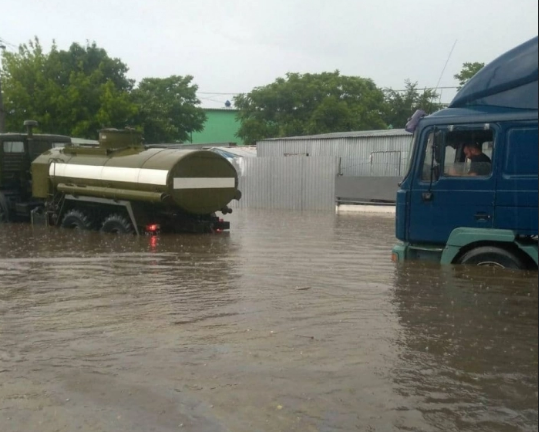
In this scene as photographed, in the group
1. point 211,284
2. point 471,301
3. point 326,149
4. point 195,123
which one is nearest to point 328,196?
point 326,149

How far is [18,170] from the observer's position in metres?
20.2

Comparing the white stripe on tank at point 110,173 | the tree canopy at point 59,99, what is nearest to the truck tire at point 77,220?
the white stripe on tank at point 110,173

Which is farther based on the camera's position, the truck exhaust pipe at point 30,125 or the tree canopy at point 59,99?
the tree canopy at point 59,99

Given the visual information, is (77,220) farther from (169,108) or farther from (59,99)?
(169,108)

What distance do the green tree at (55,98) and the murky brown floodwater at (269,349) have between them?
27.9 meters

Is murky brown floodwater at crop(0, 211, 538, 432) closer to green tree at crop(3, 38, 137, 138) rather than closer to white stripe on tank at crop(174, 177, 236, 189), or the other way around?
Result: white stripe on tank at crop(174, 177, 236, 189)

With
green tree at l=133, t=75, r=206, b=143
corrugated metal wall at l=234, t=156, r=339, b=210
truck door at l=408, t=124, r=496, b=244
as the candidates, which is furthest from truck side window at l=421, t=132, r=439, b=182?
green tree at l=133, t=75, r=206, b=143

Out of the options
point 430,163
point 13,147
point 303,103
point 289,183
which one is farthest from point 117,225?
point 303,103

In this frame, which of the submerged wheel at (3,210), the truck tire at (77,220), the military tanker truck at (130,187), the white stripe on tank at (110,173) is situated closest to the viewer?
the white stripe on tank at (110,173)

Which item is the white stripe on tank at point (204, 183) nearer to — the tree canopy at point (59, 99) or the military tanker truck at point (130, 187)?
the military tanker truck at point (130, 187)

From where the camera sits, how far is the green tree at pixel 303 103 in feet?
162

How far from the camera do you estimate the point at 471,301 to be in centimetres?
752

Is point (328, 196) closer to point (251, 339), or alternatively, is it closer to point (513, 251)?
point (513, 251)

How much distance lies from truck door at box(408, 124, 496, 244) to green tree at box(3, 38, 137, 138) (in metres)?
30.9
